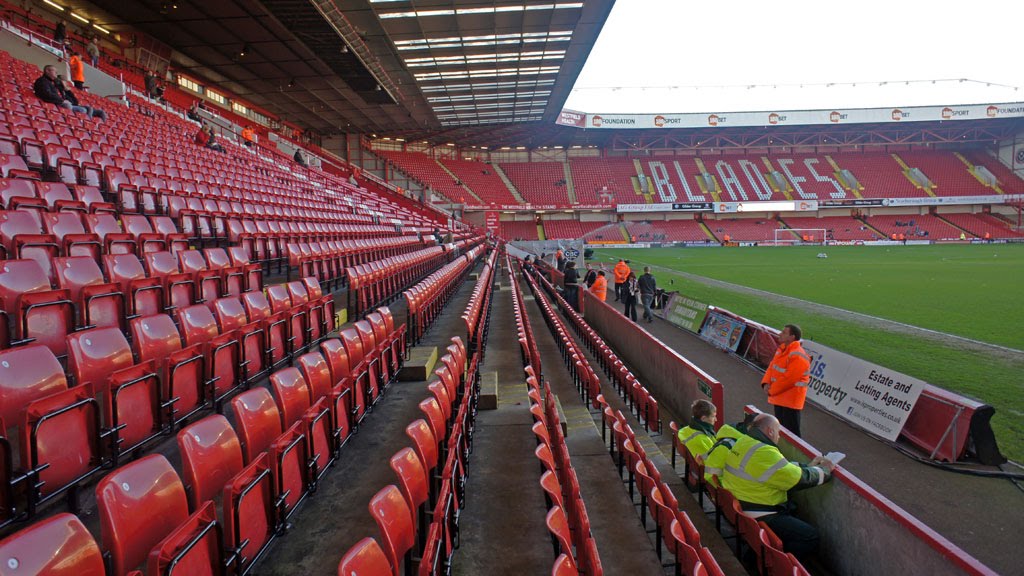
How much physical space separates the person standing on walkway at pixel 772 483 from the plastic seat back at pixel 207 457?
→ 2.80 m

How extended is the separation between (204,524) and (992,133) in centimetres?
5991

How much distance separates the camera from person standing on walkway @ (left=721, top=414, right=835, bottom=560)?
9.80ft


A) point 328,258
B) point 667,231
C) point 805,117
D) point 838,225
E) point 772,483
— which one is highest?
point 805,117

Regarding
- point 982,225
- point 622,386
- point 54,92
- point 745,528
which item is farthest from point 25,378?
point 982,225

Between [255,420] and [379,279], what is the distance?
15.1ft

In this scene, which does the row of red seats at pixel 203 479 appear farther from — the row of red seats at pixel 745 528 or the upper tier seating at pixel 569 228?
the upper tier seating at pixel 569 228

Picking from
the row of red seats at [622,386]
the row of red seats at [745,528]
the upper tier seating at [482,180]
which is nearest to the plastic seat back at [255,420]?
the row of red seats at [745,528]

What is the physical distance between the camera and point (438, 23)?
53.2ft

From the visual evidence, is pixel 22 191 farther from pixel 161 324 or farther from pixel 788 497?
pixel 788 497

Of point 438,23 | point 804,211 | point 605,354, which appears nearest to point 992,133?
point 804,211

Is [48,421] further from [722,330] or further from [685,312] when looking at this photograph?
[685,312]

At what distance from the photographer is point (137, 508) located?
1.59m

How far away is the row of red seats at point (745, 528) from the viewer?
8.13 feet

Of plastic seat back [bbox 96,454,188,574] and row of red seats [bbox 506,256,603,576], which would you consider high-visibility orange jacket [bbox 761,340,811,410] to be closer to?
row of red seats [bbox 506,256,603,576]
